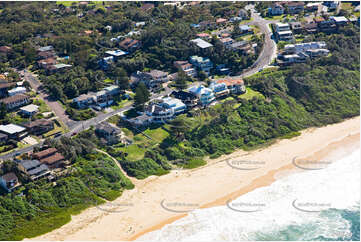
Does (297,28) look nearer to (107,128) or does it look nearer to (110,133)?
(107,128)

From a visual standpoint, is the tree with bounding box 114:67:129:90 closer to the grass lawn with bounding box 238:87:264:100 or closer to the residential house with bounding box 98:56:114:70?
the residential house with bounding box 98:56:114:70

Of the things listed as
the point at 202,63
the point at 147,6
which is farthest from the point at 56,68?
the point at 147,6

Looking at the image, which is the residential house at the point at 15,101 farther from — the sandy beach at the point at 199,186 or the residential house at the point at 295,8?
the residential house at the point at 295,8

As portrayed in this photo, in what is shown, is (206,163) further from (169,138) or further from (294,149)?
(294,149)

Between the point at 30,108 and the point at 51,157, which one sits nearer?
the point at 51,157

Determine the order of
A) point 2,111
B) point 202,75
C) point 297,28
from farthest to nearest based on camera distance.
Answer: point 297,28
point 202,75
point 2,111

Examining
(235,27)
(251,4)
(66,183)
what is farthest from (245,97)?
(251,4)
